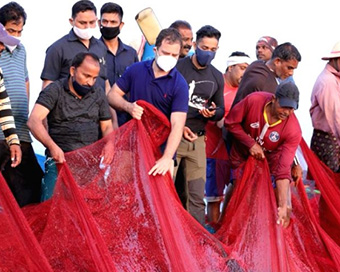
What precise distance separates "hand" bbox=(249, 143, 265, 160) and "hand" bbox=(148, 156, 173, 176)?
0.97 meters

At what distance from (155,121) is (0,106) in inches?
47.3

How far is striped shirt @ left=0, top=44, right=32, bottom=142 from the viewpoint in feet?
18.6

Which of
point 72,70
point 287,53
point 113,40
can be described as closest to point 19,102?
point 72,70

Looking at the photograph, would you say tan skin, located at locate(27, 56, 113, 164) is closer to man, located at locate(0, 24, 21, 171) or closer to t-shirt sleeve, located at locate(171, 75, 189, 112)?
man, located at locate(0, 24, 21, 171)

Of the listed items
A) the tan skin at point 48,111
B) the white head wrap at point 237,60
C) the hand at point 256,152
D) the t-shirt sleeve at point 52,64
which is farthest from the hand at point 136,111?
the white head wrap at point 237,60

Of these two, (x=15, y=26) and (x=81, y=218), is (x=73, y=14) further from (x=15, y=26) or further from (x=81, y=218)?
(x=81, y=218)

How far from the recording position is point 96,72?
5383mm

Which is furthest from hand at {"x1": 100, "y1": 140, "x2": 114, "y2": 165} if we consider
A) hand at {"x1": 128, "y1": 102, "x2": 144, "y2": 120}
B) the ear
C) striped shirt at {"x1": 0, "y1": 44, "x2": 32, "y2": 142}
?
striped shirt at {"x1": 0, "y1": 44, "x2": 32, "y2": 142}

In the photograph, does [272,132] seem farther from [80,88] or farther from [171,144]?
[80,88]

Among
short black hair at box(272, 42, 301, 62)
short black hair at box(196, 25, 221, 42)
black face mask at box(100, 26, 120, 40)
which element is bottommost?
short black hair at box(272, 42, 301, 62)

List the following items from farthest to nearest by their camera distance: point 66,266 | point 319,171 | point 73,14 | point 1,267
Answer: point 319,171 < point 73,14 < point 66,266 < point 1,267

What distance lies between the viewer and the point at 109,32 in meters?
6.66

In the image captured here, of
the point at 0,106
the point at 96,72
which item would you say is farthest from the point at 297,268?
the point at 0,106

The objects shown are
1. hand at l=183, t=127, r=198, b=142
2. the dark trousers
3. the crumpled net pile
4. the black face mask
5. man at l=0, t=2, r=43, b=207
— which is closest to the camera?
the crumpled net pile
